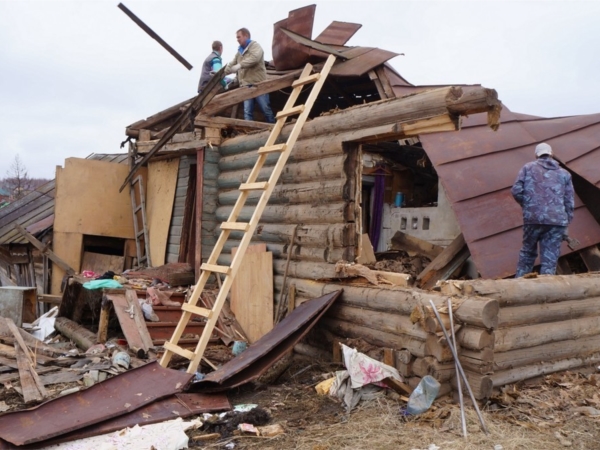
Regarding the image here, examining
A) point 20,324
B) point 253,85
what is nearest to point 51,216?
point 20,324

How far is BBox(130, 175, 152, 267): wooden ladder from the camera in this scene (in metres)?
12.6

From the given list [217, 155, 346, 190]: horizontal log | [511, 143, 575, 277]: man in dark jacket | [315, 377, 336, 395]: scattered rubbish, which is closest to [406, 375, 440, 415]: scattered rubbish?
[315, 377, 336, 395]: scattered rubbish

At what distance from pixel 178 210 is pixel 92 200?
245 centimetres

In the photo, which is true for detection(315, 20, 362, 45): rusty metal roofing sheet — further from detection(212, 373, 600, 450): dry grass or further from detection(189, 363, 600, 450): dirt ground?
detection(212, 373, 600, 450): dry grass

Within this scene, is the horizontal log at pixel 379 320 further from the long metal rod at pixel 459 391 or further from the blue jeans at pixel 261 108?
the blue jeans at pixel 261 108

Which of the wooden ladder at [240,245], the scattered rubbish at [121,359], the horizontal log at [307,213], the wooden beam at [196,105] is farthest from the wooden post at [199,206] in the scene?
the scattered rubbish at [121,359]

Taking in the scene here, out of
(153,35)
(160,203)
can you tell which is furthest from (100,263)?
(153,35)

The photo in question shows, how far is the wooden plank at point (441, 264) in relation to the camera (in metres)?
7.63

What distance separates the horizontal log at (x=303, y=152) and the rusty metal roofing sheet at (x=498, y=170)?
153 centimetres

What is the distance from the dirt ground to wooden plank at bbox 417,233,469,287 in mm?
2019

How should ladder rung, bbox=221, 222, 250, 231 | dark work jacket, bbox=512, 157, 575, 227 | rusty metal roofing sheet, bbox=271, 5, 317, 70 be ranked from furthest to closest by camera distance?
rusty metal roofing sheet, bbox=271, 5, 317, 70, ladder rung, bbox=221, 222, 250, 231, dark work jacket, bbox=512, 157, 575, 227

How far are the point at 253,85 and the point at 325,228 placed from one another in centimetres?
320

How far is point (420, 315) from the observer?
18.6 ft

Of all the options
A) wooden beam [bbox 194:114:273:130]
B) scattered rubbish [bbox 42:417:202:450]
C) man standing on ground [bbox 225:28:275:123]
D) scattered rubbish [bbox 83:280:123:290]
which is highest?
man standing on ground [bbox 225:28:275:123]
